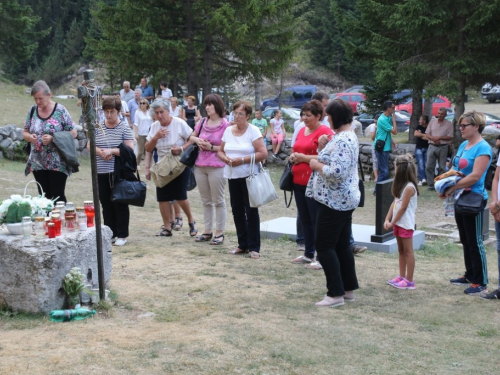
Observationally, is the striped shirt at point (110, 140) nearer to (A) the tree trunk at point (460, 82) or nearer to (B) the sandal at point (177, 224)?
(B) the sandal at point (177, 224)

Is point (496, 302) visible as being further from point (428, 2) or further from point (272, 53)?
point (272, 53)

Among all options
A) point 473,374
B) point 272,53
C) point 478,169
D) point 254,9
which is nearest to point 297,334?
point 473,374

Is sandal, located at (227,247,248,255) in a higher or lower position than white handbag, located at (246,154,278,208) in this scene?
lower

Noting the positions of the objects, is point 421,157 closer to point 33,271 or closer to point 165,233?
point 165,233

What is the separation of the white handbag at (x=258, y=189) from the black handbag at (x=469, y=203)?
1.89 m

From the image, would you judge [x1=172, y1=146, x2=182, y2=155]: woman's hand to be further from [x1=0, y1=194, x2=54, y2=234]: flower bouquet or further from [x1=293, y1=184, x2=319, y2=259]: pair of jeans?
[x1=0, y1=194, x2=54, y2=234]: flower bouquet

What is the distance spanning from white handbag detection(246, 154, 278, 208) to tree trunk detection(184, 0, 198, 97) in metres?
15.6

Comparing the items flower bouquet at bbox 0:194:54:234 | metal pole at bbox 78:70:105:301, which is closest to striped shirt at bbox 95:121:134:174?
flower bouquet at bbox 0:194:54:234

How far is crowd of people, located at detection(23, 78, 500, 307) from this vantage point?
→ 5.30m

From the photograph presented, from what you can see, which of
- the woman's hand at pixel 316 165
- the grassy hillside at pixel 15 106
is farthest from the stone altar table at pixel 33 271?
the grassy hillside at pixel 15 106

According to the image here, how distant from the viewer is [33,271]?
4832 millimetres

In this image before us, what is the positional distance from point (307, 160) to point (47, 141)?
267 cm

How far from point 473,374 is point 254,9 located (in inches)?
705

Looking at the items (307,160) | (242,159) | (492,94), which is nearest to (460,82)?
(242,159)
